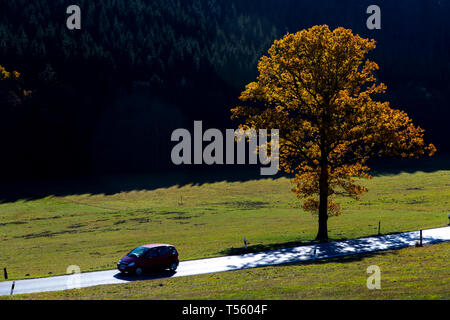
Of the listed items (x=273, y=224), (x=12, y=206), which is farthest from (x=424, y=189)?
(x=12, y=206)

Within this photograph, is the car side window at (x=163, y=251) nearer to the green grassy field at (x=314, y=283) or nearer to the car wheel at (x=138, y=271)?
the car wheel at (x=138, y=271)

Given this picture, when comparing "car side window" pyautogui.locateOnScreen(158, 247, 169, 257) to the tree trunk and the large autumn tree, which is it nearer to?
the large autumn tree

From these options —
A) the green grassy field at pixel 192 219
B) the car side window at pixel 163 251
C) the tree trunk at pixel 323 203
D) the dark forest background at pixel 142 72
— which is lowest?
the green grassy field at pixel 192 219

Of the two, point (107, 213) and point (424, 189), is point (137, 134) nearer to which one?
point (107, 213)

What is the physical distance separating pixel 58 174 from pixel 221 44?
59.9 m

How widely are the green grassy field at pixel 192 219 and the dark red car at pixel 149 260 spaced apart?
314 centimetres

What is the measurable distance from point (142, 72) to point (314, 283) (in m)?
101

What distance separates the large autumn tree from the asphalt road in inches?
153

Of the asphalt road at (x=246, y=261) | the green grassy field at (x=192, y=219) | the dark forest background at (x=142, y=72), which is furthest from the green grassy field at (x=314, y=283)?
the dark forest background at (x=142, y=72)

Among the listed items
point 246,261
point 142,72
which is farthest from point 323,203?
point 142,72

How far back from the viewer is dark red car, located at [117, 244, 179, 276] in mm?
24891

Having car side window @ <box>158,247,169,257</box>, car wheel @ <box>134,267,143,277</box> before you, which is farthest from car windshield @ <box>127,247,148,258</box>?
car side window @ <box>158,247,169,257</box>

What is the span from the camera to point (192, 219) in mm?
47594

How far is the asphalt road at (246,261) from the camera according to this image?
76.2 feet
